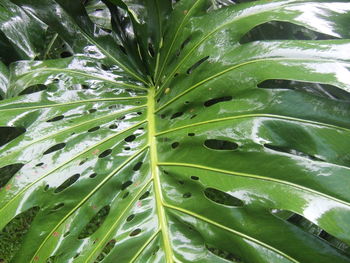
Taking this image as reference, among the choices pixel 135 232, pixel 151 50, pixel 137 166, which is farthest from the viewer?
pixel 151 50

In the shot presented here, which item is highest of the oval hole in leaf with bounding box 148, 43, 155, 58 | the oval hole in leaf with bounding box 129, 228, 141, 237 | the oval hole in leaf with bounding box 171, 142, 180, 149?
the oval hole in leaf with bounding box 148, 43, 155, 58

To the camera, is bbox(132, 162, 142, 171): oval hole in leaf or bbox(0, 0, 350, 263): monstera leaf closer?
bbox(0, 0, 350, 263): monstera leaf

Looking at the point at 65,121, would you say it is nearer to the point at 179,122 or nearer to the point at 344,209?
the point at 179,122

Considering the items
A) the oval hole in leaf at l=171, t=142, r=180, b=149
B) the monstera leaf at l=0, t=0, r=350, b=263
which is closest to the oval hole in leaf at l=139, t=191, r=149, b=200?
the monstera leaf at l=0, t=0, r=350, b=263

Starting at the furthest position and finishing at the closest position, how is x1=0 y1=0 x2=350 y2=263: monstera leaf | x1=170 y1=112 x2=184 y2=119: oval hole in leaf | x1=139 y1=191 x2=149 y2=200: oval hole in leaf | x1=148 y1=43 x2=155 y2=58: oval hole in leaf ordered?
x1=148 y1=43 x2=155 y2=58: oval hole in leaf < x1=170 y1=112 x2=184 y2=119: oval hole in leaf < x1=139 y1=191 x2=149 y2=200: oval hole in leaf < x1=0 y1=0 x2=350 y2=263: monstera leaf

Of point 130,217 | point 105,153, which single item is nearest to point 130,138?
point 105,153

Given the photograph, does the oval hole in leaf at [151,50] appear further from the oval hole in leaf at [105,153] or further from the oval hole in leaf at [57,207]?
the oval hole in leaf at [57,207]

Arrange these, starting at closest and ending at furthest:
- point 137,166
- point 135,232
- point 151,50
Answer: point 135,232
point 137,166
point 151,50

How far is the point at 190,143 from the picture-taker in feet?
2.40

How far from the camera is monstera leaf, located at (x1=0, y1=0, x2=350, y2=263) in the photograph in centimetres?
60

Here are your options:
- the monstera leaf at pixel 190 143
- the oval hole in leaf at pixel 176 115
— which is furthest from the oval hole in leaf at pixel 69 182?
the oval hole in leaf at pixel 176 115

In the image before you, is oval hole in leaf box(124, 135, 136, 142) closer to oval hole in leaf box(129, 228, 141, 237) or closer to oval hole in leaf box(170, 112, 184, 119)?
oval hole in leaf box(170, 112, 184, 119)

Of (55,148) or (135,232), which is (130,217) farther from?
(55,148)

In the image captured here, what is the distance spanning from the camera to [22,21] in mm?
1069
